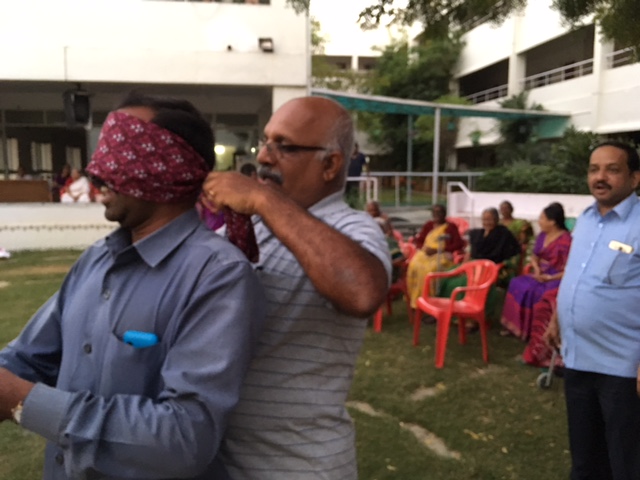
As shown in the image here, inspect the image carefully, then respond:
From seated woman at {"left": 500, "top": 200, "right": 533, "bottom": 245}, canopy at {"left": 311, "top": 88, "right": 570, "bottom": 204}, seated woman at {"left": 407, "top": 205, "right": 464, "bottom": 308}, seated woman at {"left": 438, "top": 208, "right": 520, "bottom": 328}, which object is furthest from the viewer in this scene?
canopy at {"left": 311, "top": 88, "right": 570, "bottom": 204}

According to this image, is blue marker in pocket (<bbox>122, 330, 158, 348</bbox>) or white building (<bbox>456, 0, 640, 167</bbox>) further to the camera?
white building (<bbox>456, 0, 640, 167</bbox>)

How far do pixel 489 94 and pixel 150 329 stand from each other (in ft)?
86.7

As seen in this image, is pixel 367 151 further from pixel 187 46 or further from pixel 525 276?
pixel 525 276

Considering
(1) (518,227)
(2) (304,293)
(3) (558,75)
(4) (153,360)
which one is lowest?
(1) (518,227)

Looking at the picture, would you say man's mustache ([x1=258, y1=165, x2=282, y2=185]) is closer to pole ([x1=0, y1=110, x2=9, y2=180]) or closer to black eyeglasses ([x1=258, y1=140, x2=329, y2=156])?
black eyeglasses ([x1=258, y1=140, x2=329, y2=156])

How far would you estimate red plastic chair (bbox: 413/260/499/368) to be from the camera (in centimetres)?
532

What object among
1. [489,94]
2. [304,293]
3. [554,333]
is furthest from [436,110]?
[304,293]

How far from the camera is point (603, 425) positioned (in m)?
2.73

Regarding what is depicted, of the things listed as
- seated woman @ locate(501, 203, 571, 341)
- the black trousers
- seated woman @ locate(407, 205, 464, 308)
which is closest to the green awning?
seated woman @ locate(407, 205, 464, 308)

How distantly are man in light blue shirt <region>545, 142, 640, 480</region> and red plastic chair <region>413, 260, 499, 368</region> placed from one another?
7.99 feet

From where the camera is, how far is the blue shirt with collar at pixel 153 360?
108 cm

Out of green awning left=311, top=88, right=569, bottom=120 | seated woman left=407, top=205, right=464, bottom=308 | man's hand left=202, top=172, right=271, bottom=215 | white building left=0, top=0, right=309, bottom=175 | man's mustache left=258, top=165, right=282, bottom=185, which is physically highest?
white building left=0, top=0, right=309, bottom=175

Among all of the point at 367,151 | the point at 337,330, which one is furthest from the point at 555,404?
the point at 367,151

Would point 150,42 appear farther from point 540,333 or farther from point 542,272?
point 540,333
